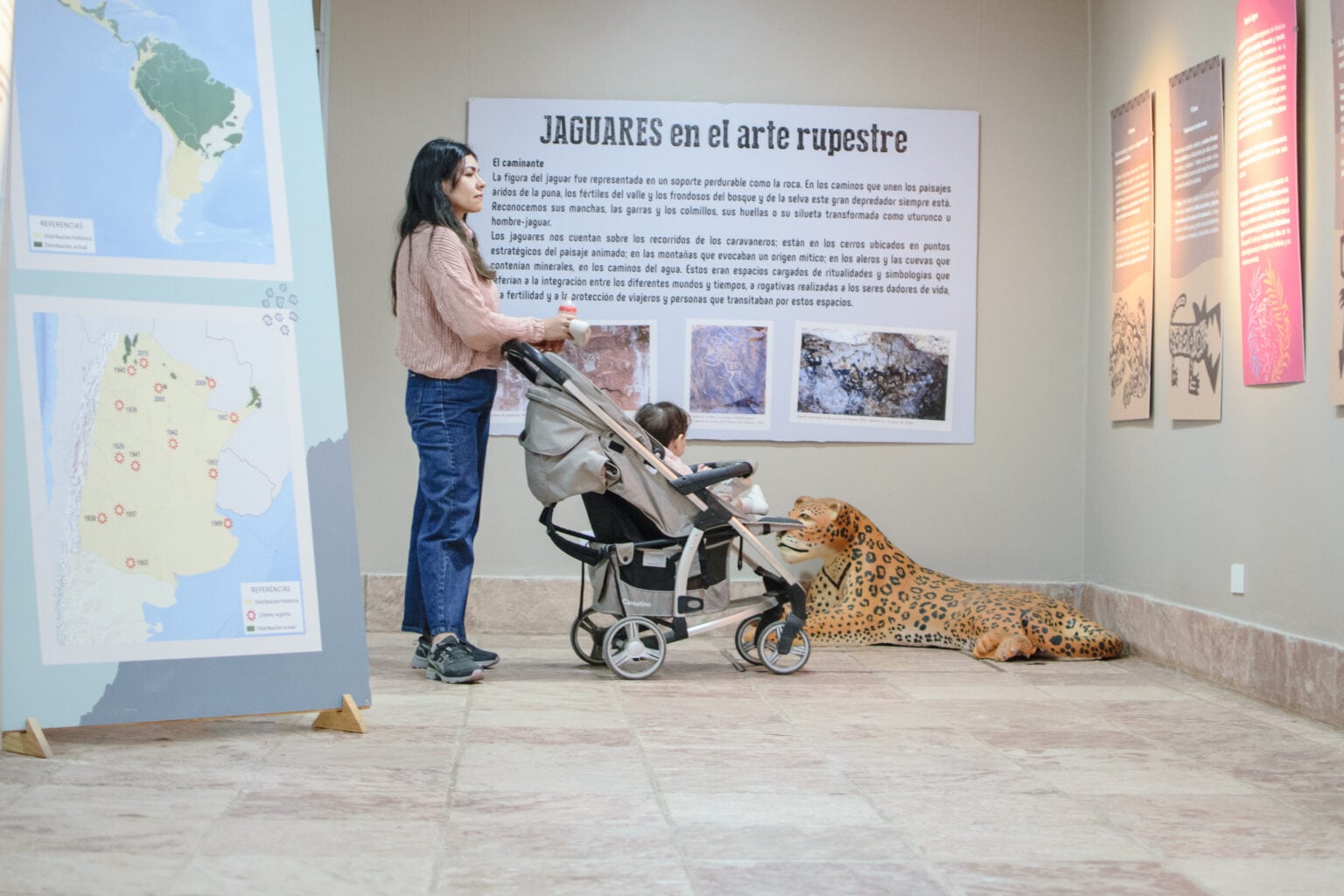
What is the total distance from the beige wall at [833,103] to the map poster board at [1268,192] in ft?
4.60

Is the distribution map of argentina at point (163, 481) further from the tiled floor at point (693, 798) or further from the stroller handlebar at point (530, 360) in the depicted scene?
the stroller handlebar at point (530, 360)

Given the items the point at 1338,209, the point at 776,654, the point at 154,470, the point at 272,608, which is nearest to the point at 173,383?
the point at 154,470

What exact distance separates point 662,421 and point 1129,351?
5.86ft

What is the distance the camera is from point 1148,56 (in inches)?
194

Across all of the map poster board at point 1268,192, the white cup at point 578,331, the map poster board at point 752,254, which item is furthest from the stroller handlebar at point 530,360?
the map poster board at point 1268,192

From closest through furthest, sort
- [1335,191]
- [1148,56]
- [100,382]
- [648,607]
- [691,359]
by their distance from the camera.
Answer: [100,382], [1335,191], [648,607], [1148,56], [691,359]

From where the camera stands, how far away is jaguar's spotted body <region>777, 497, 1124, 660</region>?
484 cm

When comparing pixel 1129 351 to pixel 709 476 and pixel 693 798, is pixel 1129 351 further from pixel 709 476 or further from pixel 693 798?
pixel 693 798

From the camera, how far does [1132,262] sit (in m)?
5.01

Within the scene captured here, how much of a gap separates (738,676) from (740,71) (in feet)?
8.13

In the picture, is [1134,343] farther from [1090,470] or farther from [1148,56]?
[1148,56]

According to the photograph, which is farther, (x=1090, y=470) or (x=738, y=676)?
(x=1090, y=470)

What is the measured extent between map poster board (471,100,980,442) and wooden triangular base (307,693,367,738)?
7.60 feet

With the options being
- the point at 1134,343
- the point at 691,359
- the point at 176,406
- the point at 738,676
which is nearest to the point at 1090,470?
the point at 1134,343
